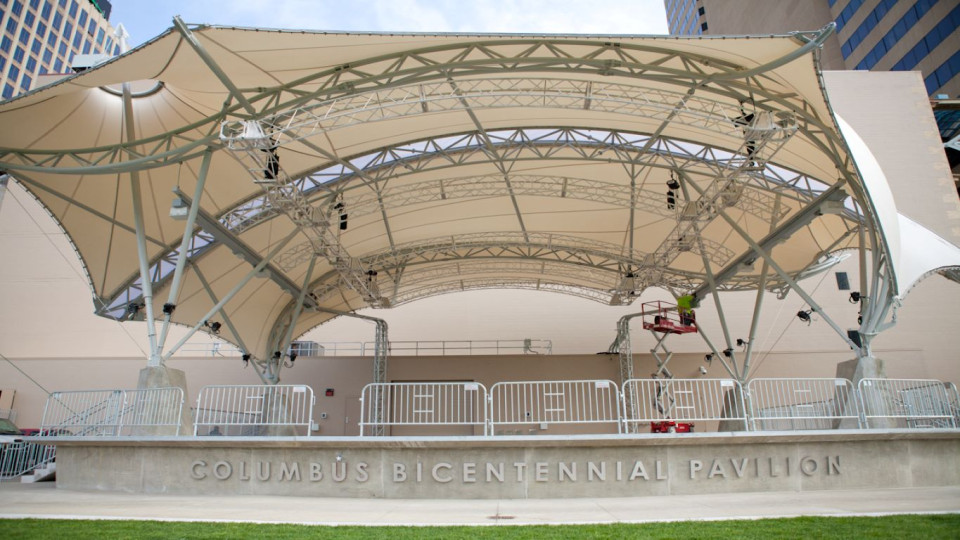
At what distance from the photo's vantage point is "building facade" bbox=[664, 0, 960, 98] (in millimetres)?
41844

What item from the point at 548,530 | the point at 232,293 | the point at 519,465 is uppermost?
the point at 232,293

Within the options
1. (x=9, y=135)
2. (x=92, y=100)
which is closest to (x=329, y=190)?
(x=92, y=100)

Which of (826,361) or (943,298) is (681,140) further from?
(943,298)

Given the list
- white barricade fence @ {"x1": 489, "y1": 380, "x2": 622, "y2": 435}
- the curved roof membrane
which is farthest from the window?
white barricade fence @ {"x1": 489, "y1": 380, "x2": 622, "y2": 435}

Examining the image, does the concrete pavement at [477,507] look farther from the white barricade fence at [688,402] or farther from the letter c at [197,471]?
the white barricade fence at [688,402]

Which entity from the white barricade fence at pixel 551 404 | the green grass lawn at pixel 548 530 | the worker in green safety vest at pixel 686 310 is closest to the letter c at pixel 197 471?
the green grass lawn at pixel 548 530

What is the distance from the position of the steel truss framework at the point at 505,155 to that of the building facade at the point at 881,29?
1057 inches

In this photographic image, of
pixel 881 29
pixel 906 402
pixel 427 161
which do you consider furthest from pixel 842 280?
pixel 881 29

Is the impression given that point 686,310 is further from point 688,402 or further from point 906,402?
point 906,402

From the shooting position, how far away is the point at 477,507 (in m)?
10.4

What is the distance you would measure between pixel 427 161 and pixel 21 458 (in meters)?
16.4

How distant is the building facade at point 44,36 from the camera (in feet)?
235

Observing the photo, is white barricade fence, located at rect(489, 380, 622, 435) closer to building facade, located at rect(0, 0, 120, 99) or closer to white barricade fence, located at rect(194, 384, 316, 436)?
white barricade fence, located at rect(194, 384, 316, 436)

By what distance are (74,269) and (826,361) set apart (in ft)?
136
